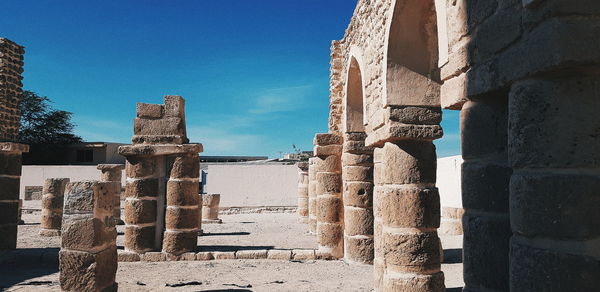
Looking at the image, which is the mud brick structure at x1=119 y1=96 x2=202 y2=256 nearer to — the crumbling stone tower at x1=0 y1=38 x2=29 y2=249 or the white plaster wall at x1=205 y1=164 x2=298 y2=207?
the crumbling stone tower at x1=0 y1=38 x2=29 y2=249

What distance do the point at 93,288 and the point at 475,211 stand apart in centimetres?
500

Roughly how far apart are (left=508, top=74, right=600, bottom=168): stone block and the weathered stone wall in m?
11.5

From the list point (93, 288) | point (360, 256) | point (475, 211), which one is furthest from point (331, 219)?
point (475, 211)

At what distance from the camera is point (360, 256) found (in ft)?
29.1

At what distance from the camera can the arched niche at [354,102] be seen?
931 centimetres

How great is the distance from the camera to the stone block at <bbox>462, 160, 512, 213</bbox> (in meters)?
2.77

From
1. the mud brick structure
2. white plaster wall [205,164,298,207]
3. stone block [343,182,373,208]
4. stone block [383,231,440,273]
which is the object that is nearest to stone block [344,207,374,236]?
stone block [343,182,373,208]

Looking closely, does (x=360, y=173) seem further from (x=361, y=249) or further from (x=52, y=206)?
(x=52, y=206)

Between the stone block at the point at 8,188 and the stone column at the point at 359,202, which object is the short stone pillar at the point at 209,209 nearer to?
the stone block at the point at 8,188

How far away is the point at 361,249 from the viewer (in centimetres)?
883

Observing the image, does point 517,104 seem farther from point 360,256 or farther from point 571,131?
point 360,256

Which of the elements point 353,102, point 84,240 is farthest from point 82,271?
point 353,102

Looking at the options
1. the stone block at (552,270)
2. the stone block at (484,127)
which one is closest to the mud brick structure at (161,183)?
the stone block at (484,127)

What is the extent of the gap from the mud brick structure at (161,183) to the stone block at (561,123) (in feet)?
27.5
